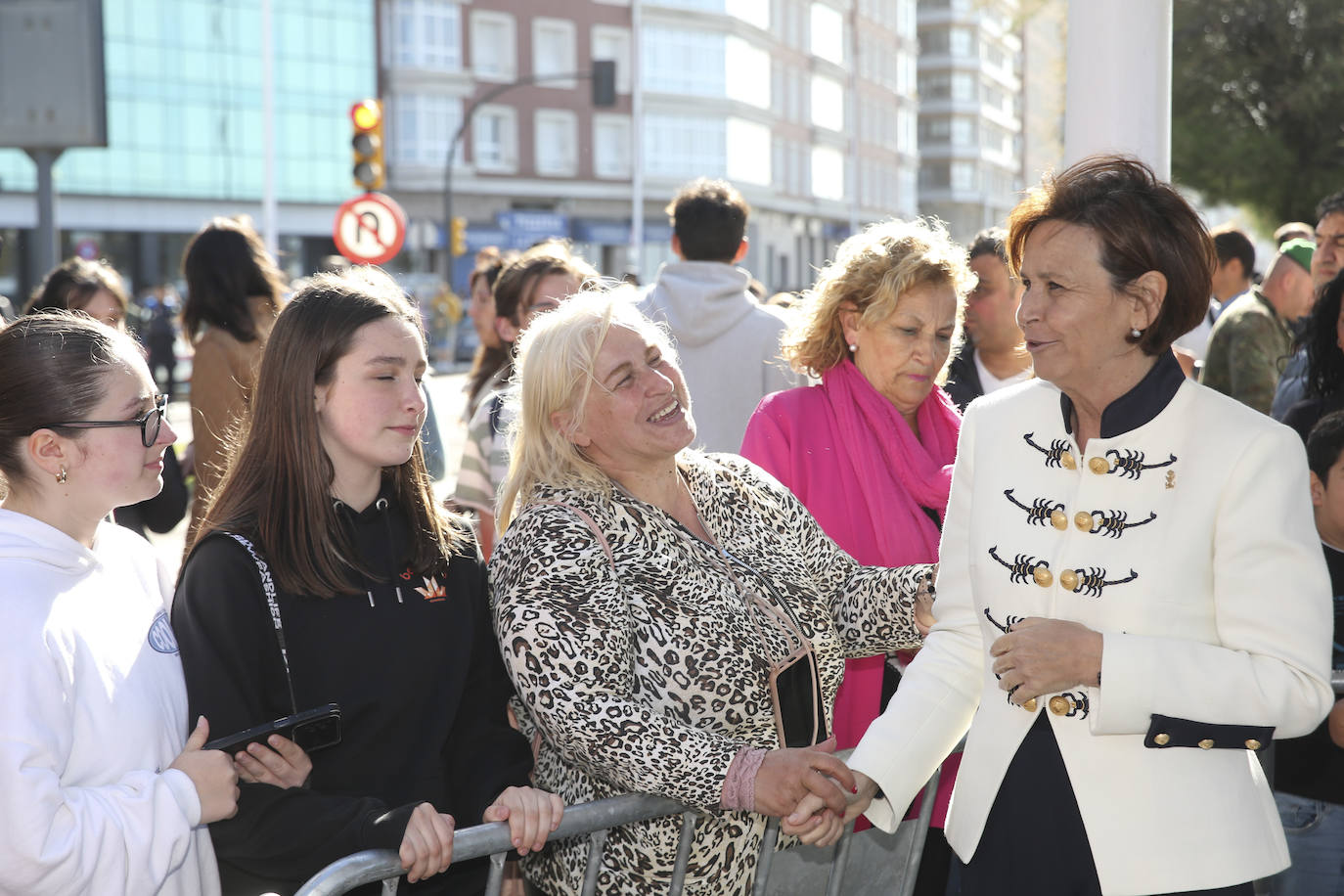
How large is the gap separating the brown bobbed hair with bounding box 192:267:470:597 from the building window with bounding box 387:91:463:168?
45.1m

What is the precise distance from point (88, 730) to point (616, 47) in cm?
5083

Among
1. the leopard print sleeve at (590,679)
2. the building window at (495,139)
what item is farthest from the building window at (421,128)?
the leopard print sleeve at (590,679)

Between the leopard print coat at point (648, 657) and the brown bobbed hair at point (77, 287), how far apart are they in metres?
3.67

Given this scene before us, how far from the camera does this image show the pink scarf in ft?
12.4

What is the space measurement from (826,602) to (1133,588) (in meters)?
1.00

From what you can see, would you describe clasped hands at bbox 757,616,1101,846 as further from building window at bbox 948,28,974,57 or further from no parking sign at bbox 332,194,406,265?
building window at bbox 948,28,974,57

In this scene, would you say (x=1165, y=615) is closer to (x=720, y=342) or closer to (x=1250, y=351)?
(x=720, y=342)

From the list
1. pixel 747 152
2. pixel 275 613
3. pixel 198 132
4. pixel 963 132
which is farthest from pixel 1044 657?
pixel 963 132

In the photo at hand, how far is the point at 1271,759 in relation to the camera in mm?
3219

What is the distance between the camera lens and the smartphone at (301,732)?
7.82 ft

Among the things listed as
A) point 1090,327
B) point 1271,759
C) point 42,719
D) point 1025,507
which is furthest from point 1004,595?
point 42,719

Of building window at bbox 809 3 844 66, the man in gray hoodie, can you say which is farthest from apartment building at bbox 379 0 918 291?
the man in gray hoodie

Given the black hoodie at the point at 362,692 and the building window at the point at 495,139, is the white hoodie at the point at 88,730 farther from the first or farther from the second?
the building window at the point at 495,139

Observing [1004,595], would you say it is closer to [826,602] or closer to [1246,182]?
[826,602]
